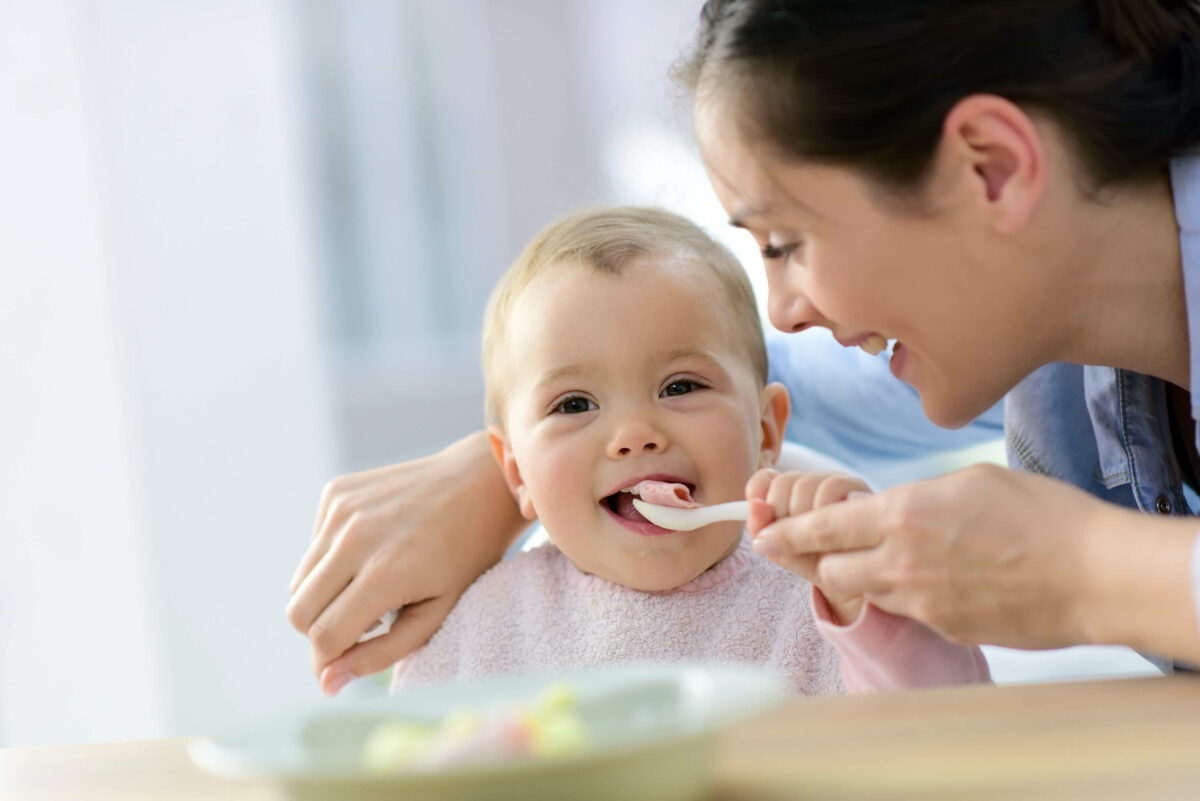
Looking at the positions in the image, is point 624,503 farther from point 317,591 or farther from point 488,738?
point 488,738

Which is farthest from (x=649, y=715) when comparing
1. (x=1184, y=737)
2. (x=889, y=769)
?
(x=1184, y=737)

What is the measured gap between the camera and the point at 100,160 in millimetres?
2328

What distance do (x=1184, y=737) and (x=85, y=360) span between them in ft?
7.07

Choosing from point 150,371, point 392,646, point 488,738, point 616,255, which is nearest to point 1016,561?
point 488,738

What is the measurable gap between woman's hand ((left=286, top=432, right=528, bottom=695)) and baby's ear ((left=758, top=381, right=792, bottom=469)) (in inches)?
11.5

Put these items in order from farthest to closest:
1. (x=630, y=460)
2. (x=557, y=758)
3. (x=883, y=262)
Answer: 1. (x=630, y=460)
2. (x=883, y=262)
3. (x=557, y=758)

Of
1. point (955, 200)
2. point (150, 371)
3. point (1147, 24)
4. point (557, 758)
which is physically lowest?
point (150, 371)

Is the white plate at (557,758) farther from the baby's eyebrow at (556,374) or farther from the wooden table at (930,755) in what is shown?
the baby's eyebrow at (556,374)

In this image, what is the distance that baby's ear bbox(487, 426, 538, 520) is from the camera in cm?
130

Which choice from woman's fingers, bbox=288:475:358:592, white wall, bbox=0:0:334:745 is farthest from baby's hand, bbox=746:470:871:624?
white wall, bbox=0:0:334:745

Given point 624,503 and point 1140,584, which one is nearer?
point 1140,584

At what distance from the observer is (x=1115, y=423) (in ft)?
3.92

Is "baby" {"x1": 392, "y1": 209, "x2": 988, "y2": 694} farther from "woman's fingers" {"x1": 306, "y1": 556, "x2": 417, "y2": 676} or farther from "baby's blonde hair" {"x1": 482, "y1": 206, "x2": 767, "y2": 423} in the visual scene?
"woman's fingers" {"x1": 306, "y1": 556, "x2": 417, "y2": 676}

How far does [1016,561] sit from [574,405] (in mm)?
565
